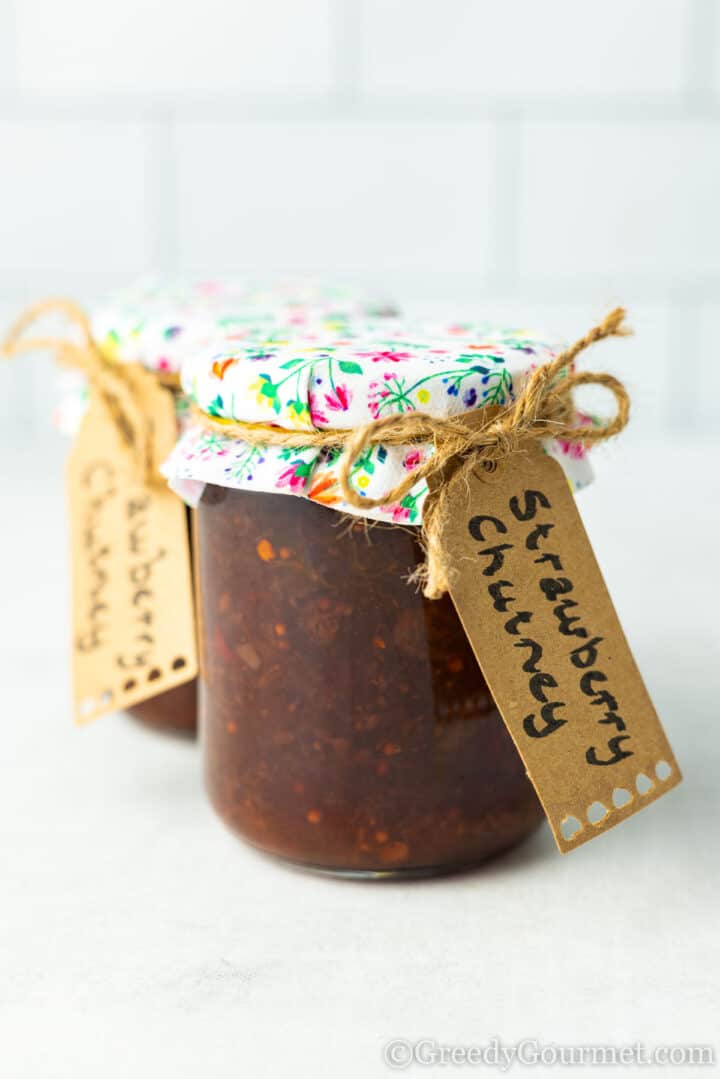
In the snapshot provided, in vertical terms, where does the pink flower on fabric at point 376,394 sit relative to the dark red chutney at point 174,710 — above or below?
above

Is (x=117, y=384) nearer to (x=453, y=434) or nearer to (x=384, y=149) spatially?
(x=453, y=434)

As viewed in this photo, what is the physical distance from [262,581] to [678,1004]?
288mm

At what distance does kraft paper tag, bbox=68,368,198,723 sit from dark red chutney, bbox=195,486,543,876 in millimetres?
101

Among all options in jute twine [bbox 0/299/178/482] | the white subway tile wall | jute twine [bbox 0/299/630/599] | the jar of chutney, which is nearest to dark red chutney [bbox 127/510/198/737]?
the jar of chutney

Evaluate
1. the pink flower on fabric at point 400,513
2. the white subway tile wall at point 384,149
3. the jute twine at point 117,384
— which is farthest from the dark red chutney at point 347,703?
the white subway tile wall at point 384,149

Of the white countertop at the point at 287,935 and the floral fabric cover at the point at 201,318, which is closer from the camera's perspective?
the white countertop at the point at 287,935

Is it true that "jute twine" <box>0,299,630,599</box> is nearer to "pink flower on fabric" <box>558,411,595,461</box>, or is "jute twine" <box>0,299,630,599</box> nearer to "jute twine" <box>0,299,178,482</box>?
"pink flower on fabric" <box>558,411,595,461</box>

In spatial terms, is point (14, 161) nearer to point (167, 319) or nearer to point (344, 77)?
point (344, 77)

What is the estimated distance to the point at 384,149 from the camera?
6.11 feet

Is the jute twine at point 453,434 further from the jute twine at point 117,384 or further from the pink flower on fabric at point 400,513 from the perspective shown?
the jute twine at point 117,384

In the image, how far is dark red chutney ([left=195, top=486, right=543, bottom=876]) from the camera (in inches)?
25.6

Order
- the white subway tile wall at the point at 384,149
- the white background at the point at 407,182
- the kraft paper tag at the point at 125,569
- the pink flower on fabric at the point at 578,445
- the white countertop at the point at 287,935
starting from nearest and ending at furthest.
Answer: the white countertop at the point at 287,935 < the pink flower on fabric at the point at 578,445 < the kraft paper tag at the point at 125,569 < the white background at the point at 407,182 < the white subway tile wall at the point at 384,149

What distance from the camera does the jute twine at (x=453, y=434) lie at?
0.59 m

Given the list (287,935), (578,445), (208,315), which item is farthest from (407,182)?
(287,935)
